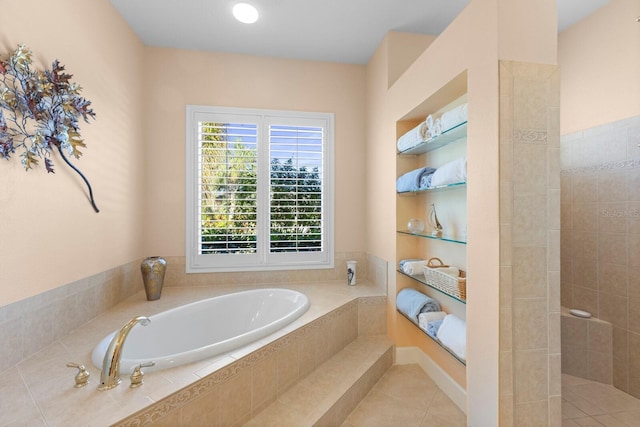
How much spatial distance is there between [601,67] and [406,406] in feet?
8.46

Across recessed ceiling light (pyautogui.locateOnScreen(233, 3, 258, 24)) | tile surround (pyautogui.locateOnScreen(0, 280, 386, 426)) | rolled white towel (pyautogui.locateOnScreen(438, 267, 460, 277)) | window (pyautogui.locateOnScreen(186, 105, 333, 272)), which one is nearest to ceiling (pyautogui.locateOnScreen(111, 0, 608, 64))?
recessed ceiling light (pyautogui.locateOnScreen(233, 3, 258, 24))

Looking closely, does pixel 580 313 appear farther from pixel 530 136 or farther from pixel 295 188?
pixel 295 188

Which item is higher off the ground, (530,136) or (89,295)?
(530,136)

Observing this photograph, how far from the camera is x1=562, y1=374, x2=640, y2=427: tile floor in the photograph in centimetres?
160

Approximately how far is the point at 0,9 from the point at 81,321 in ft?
5.32

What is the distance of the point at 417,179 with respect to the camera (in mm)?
2006

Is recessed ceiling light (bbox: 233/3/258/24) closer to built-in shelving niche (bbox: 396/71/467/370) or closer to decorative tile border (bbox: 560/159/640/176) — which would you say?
built-in shelving niche (bbox: 396/71/467/370)

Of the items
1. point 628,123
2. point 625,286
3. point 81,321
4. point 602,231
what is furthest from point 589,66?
point 81,321

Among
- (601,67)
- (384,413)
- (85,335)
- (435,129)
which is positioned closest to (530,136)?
(435,129)

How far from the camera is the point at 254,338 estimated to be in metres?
1.59

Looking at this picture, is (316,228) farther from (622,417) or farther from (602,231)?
(622,417)

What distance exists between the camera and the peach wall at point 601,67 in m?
1.85

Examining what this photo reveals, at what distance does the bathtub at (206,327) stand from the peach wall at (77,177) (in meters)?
0.52

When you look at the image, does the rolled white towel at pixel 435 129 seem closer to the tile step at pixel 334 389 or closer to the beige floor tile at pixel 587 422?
the tile step at pixel 334 389
